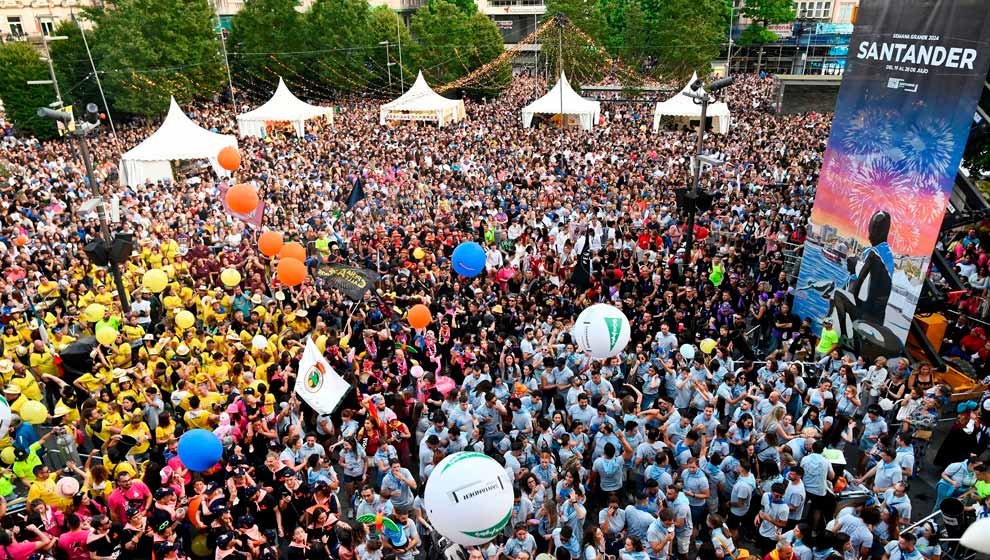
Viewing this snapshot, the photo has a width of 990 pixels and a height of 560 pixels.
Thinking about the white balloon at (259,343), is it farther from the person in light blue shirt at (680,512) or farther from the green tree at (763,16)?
the green tree at (763,16)

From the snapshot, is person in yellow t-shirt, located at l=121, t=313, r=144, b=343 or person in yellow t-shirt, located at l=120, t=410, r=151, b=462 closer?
person in yellow t-shirt, located at l=120, t=410, r=151, b=462

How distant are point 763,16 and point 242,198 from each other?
57.3m

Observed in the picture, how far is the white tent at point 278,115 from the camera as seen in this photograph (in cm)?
2833

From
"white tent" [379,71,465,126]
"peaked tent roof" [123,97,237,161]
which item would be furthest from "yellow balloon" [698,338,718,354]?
"white tent" [379,71,465,126]

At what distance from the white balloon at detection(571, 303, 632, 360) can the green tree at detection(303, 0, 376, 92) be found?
3592cm

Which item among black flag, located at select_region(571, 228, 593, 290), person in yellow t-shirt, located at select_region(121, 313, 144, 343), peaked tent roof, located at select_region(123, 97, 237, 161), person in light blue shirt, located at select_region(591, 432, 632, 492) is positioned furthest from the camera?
peaked tent roof, located at select_region(123, 97, 237, 161)

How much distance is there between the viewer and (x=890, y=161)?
33.1ft

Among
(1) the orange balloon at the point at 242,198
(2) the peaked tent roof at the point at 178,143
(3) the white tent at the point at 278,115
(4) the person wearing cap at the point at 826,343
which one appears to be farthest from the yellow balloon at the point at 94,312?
(3) the white tent at the point at 278,115

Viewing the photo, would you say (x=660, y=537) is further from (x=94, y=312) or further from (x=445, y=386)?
(x=94, y=312)

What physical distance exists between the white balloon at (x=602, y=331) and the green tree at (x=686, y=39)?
34727 millimetres

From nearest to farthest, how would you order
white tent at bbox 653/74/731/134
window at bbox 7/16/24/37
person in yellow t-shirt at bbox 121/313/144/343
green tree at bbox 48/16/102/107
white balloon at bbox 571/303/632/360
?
white balloon at bbox 571/303/632/360 < person in yellow t-shirt at bbox 121/313/144/343 < white tent at bbox 653/74/731/134 < green tree at bbox 48/16/102/107 < window at bbox 7/16/24/37

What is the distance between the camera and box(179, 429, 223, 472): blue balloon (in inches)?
261

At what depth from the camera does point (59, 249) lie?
1460 cm

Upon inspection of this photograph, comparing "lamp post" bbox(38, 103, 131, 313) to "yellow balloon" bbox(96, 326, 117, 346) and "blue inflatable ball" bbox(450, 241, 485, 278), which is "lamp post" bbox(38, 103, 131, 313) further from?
"blue inflatable ball" bbox(450, 241, 485, 278)
